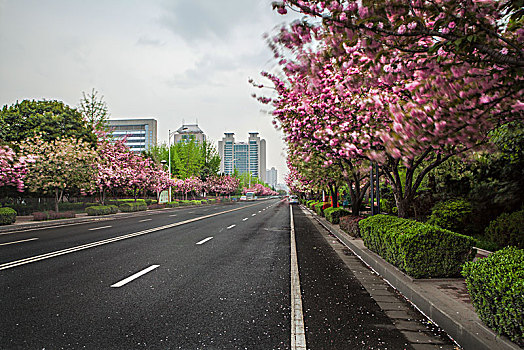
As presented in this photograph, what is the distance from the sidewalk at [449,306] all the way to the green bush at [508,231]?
15.7 feet

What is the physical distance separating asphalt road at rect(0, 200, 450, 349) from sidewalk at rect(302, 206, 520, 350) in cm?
67

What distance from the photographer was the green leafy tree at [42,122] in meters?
41.7

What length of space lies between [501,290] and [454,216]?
11793mm

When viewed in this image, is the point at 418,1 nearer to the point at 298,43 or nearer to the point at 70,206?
the point at 298,43

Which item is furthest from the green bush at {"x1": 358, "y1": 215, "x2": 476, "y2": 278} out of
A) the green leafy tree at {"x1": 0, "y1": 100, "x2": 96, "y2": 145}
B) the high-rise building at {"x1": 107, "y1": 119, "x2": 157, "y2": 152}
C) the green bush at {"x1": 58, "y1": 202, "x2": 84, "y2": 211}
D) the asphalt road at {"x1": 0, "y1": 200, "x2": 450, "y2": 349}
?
the high-rise building at {"x1": 107, "y1": 119, "x2": 157, "y2": 152}

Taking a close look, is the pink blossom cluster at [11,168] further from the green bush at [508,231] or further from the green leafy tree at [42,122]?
the green bush at [508,231]

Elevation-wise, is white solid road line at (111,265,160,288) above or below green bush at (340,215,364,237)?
below

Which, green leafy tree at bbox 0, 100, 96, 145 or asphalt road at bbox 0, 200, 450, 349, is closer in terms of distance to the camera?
asphalt road at bbox 0, 200, 450, 349

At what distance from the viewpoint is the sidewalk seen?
3.99 m

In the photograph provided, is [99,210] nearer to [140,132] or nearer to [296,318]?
[296,318]

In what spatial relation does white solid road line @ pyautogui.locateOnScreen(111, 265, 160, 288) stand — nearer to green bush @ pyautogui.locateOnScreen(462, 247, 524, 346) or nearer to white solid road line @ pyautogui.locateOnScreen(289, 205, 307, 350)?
white solid road line @ pyautogui.locateOnScreen(289, 205, 307, 350)

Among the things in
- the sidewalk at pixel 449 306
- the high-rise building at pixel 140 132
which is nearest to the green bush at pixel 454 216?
the sidewalk at pixel 449 306

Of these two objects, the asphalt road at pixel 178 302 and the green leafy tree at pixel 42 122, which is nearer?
the asphalt road at pixel 178 302

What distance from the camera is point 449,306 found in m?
5.12
